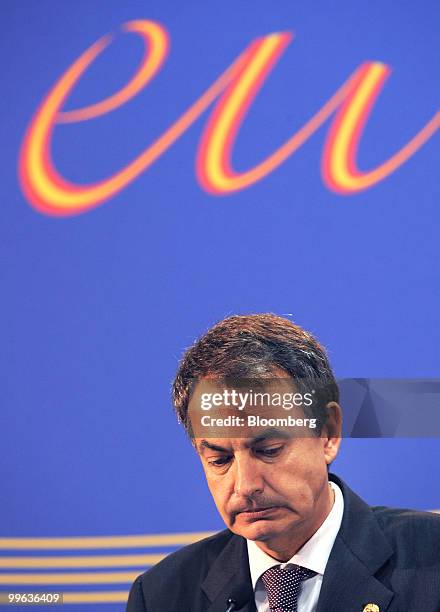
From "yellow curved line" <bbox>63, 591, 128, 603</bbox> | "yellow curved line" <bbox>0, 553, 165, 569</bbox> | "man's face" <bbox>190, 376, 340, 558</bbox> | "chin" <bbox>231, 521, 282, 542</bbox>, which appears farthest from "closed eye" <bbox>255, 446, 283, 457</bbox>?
"yellow curved line" <bbox>63, 591, 128, 603</bbox>

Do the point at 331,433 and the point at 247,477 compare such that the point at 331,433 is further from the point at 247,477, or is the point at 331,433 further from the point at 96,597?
the point at 96,597

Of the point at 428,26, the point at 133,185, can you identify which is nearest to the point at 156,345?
the point at 133,185

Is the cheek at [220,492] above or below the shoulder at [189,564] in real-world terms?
Result: above

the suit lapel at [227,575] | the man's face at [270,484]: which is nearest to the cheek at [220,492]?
the man's face at [270,484]

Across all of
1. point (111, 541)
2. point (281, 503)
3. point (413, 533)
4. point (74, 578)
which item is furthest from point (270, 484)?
point (74, 578)

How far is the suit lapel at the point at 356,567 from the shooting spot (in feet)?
4.95

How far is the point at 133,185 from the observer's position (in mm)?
2301

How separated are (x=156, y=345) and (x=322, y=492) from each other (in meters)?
0.74

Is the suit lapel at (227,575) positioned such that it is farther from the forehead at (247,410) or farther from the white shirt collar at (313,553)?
the forehead at (247,410)

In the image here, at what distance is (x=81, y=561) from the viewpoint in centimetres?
228

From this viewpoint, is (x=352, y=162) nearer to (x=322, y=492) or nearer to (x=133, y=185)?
(x=133, y=185)

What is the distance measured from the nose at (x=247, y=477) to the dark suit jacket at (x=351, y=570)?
0.50ft

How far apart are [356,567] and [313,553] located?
0.08 metres

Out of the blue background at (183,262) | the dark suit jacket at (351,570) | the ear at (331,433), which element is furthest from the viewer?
the blue background at (183,262)
